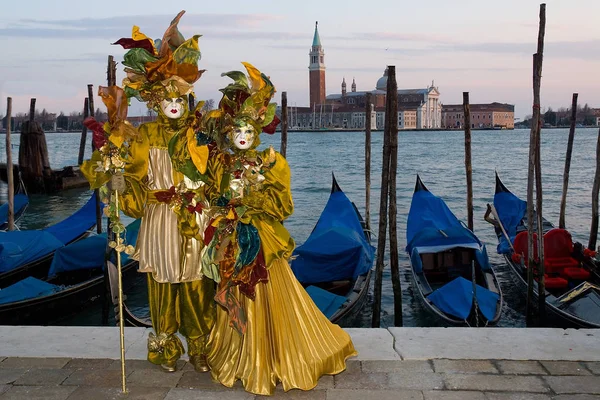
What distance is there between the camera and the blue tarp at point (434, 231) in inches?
331

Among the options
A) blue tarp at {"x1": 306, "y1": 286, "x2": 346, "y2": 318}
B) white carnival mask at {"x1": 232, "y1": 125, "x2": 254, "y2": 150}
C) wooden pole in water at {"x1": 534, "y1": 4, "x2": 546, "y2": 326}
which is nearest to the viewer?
white carnival mask at {"x1": 232, "y1": 125, "x2": 254, "y2": 150}

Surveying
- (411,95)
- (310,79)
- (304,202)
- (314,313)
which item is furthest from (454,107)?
(314,313)

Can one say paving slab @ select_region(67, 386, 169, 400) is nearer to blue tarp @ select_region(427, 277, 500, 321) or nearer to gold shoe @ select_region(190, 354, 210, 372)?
gold shoe @ select_region(190, 354, 210, 372)

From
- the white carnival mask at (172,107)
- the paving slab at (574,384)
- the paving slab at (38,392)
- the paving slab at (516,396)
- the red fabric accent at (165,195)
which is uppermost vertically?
the white carnival mask at (172,107)

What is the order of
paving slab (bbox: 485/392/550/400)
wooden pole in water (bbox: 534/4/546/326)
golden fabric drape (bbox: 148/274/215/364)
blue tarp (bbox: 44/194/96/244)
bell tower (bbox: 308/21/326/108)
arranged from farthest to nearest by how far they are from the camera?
bell tower (bbox: 308/21/326/108) → blue tarp (bbox: 44/194/96/244) → wooden pole in water (bbox: 534/4/546/326) → golden fabric drape (bbox: 148/274/215/364) → paving slab (bbox: 485/392/550/400)

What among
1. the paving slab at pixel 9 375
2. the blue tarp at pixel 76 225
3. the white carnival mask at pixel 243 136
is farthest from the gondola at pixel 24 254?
the white carnival mask at pixel 243 136

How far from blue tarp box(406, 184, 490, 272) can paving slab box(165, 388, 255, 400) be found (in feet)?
18.7

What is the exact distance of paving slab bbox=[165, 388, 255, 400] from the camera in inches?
108

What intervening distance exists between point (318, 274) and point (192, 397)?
479 centimetres

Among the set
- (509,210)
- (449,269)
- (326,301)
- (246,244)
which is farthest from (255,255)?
(509,210)

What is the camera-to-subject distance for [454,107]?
11844 cm

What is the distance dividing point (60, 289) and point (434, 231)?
4.69 meters

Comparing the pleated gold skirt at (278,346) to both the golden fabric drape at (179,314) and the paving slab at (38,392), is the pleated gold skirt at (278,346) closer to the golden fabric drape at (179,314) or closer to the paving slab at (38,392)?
the golden fabric drape at (179,314)

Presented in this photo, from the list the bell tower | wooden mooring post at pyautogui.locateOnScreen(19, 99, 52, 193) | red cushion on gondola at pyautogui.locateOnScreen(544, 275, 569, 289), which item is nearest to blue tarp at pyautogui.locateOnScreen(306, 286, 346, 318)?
red cushion on gondola at pyautogui.locateOnScreen(544, 275, 569, 289)
